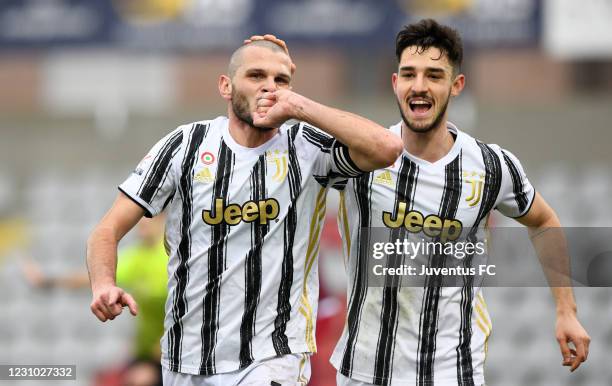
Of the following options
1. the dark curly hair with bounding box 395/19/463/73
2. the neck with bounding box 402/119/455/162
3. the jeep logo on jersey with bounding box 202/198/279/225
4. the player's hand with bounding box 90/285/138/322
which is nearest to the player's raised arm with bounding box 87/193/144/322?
the player's hand with bounding box 90/285/138/322

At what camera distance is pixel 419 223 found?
4.58 metres

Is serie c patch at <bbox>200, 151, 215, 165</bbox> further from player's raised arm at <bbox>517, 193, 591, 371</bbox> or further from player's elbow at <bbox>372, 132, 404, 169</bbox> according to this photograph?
player's raised arm at <bbox>517, 193, 591, 371</bbox>

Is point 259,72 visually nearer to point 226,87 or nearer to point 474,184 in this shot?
point 226,87

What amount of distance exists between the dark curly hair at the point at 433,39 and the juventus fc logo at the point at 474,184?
45cm

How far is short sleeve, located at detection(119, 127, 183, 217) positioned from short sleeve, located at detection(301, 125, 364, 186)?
1.80 feet

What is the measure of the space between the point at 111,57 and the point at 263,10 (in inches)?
130

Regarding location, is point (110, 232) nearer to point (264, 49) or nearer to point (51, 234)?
point (264, 49)

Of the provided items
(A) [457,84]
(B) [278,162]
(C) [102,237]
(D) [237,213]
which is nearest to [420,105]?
(A) [457,84]

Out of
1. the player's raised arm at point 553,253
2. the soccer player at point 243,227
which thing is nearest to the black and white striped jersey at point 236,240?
the soccer player at point 243,227

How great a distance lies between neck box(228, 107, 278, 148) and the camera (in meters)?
4.46

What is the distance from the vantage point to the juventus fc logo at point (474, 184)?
4621 mm

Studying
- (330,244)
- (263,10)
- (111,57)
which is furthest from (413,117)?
(111,57)

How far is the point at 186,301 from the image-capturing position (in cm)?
436

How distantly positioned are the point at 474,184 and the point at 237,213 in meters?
1.04
